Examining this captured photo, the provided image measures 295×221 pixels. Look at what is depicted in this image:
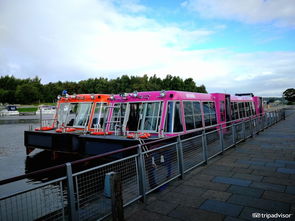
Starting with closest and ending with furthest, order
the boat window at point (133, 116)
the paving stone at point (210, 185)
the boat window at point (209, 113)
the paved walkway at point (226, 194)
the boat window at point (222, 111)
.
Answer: the paved walkway at point (226, 194)
the paving stone at point (210, 185)
the boat window at point (133, 116)
the boat window at point (209, 113)
the boat window at point (222, 111)

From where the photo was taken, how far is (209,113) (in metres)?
12.2

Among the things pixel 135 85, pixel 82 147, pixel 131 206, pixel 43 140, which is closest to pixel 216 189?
pixel 131 206

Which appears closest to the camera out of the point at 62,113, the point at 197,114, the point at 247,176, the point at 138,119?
the point at 247,176

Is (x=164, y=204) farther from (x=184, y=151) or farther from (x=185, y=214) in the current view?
(x=184, y=151)

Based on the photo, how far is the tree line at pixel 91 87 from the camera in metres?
61.7

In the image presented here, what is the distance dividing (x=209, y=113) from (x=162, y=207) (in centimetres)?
873

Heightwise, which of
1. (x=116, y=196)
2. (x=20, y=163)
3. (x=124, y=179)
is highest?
(x=116, y=196)

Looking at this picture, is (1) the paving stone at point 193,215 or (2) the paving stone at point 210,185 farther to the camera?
(2) the paving stone at point 210,185

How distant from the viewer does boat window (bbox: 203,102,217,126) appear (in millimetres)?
11722

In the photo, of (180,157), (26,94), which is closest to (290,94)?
(26,94)

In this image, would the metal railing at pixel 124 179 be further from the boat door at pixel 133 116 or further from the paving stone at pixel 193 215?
the boat door at pixel 133 116

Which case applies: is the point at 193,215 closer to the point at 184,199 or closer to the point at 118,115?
the point at 184,199

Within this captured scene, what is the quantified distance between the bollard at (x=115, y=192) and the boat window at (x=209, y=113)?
346 inches

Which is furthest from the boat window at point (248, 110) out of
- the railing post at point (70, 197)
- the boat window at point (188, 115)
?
the railing post at point (70, 197)
